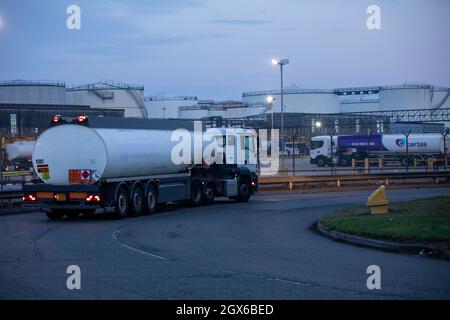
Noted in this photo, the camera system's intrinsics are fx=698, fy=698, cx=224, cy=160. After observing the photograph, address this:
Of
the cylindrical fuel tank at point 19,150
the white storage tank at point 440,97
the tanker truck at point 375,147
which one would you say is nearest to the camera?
the cylindrical fuel tank at point 19,150

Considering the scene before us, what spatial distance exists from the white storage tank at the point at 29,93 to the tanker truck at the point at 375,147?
2995cm

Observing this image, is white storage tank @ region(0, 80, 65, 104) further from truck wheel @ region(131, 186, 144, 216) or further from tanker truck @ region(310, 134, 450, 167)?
truck wheel @ region(131, 186, 144, 216)

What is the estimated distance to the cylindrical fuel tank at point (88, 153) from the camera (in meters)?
22.5

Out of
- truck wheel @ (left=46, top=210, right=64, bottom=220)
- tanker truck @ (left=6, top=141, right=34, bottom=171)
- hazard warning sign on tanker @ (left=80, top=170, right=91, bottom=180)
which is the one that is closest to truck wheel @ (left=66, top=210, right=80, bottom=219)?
truck wheel @ (left=46, top=210, right=64, bottom=220)

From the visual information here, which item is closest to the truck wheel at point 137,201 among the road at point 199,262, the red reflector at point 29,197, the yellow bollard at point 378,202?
the road at point 199,262

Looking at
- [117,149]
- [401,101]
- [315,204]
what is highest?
[401,101]

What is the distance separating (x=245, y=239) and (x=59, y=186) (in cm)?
777

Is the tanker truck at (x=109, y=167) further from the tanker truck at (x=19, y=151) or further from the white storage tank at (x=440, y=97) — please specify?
the white storage tank at (x=440, y=97)

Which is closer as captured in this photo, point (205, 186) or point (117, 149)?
point (117, 149)

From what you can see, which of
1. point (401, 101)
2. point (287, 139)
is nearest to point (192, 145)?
point (287, 139)

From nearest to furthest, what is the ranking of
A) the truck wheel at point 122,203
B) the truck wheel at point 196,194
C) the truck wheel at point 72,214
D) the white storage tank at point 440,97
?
the truck wheel at point 122,203 → the truck wheel at point 72,214 → the truck wheel at point 196,194 → the white storage tank at point 440,97

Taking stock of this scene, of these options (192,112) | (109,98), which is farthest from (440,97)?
(109,98)
